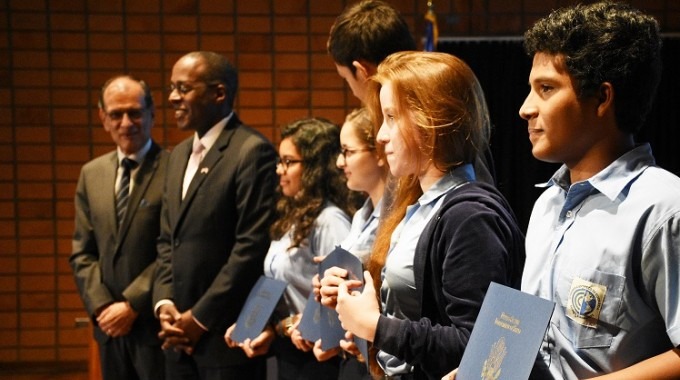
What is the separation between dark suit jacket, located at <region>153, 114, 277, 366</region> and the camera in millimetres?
3115

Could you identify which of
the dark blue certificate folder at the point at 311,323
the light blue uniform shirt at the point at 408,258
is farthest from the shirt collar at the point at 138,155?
the light blue uniform shirt at the point at 408,258

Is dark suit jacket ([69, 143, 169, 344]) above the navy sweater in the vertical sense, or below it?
below

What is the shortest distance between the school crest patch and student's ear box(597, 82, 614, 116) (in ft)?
0.91

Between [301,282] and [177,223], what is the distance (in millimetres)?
649

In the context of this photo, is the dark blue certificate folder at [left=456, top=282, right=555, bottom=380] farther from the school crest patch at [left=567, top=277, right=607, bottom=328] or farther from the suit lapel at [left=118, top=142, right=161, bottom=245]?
the suit lapel at [left=118, top=142, right=161, bottom=245]

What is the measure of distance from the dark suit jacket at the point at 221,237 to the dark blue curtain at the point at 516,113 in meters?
2.27

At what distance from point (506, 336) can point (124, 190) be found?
8.69ft

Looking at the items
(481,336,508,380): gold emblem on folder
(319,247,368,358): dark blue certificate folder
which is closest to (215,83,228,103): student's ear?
(319,247,368,358): dark blue certificate folder

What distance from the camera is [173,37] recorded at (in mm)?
5117

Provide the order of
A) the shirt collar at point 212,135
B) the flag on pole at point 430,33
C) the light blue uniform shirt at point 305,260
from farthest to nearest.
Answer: the flag on pole at point 430,33 < the shirt collar at point 212,135 < the light blue uniform shirt at point 305,260

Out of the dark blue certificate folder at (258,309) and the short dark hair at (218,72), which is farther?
the short dark hair at (218,72)

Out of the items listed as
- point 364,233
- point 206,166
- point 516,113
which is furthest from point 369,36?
point 516,113

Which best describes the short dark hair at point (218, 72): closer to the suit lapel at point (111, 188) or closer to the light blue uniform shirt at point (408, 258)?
the suit lapel at point (111, 188)

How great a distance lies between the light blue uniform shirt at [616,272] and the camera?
1.28 m
